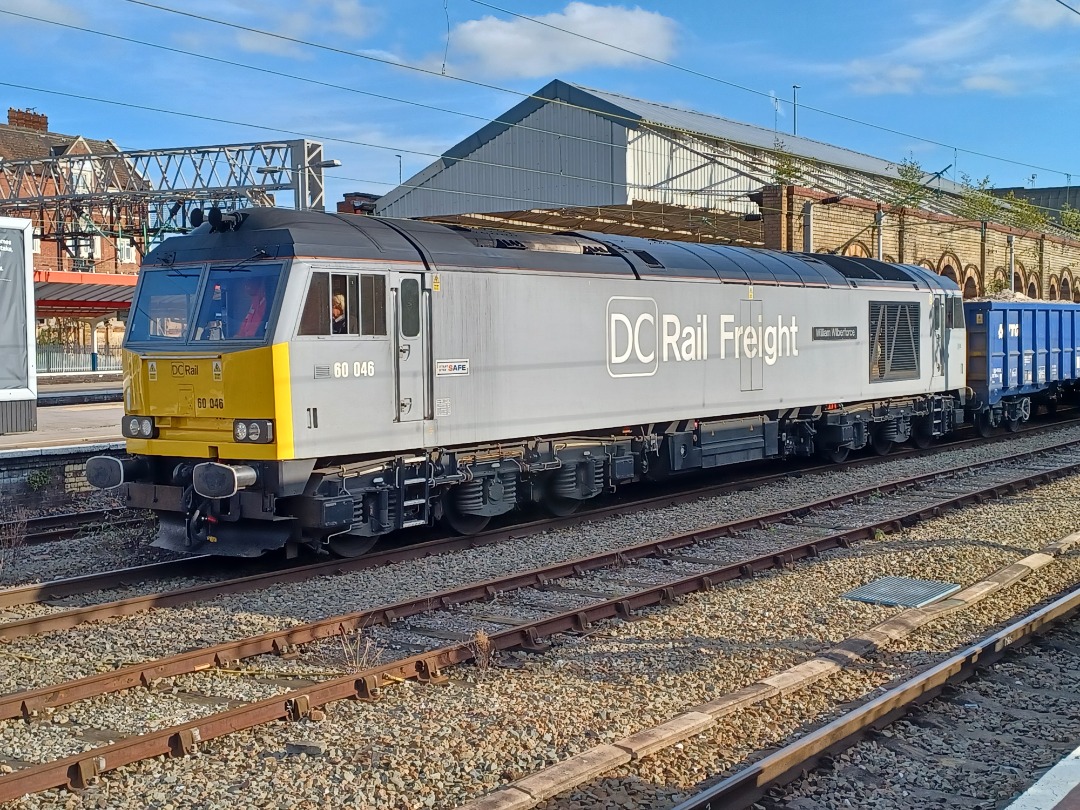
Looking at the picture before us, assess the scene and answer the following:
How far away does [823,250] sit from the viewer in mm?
29562

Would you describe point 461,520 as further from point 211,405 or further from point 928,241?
point 928,241

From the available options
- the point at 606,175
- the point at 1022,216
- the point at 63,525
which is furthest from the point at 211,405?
the point at 1022,216

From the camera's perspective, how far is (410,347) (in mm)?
10750

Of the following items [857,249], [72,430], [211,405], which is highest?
[857,249]

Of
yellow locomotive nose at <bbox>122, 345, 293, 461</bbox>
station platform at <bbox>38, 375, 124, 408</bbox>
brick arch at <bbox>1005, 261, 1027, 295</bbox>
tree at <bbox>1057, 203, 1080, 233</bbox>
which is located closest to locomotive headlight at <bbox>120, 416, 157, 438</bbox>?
yellow locomotive nose at <bbox>122, 345, 293, 461</bbox>

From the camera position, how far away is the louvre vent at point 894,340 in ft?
Answer: 60.6

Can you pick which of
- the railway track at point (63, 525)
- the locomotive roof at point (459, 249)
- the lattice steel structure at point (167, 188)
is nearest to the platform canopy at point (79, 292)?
the lattice steel structure at point (167, 188)

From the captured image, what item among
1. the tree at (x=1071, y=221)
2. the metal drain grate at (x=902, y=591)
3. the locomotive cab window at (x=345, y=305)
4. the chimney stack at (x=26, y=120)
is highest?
the chimney stack at (x=26, y=120)

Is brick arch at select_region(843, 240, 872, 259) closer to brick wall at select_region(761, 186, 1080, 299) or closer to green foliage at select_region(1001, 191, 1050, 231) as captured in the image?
brick wall at select_region(761, 186, 1080, 299)

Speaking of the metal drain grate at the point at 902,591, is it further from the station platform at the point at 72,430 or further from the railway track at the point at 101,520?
the station platform at the point at 72,430

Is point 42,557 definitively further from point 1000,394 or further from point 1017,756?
point 1000,394

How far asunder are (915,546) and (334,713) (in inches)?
285

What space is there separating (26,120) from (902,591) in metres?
55.1

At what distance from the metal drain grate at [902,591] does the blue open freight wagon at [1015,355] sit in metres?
14.0
